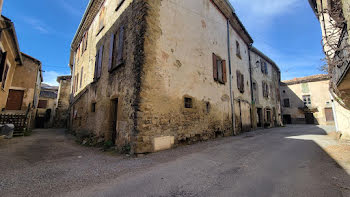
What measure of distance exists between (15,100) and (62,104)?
740cm

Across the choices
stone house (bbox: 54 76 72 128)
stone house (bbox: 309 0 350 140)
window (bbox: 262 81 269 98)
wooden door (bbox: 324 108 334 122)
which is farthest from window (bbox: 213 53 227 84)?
wooden door (bbox: 324 108 334 122)

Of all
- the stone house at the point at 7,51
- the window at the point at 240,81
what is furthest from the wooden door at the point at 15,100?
the window at the point at 240,81

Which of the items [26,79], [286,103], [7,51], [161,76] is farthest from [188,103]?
[286,103]

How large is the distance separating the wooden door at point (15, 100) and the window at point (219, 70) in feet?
43.9

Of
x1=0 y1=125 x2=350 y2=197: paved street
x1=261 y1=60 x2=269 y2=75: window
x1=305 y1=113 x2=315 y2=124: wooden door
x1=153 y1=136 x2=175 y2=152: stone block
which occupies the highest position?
x1=261 y1=60 x2=269 y2=75: window

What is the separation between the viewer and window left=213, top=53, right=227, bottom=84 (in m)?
8.07

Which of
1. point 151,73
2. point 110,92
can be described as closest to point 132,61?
point 151,73

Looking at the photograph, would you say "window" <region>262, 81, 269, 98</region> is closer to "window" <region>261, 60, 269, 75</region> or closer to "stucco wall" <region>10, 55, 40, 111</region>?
"window" <region>261, 60, 269, 75</region>

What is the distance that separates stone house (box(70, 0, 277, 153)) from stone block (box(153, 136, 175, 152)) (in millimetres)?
12

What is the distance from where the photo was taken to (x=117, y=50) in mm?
6344

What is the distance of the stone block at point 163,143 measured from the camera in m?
4.72

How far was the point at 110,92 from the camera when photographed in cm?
643

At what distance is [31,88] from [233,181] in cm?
1448

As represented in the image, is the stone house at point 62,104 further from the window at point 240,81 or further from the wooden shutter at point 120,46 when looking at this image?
the window at point 240,81
